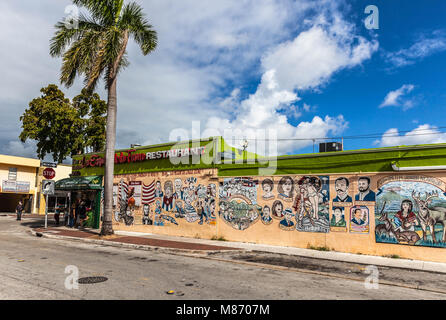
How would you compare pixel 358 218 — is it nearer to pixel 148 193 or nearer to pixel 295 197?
pixel 295 197

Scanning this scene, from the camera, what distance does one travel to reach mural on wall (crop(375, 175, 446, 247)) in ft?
37.4

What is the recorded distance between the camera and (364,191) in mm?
12820

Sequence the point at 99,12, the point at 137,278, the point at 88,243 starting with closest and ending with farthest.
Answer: the point at 137,278, the point at 88,243, the point at 99,12

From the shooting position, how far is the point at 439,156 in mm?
11453

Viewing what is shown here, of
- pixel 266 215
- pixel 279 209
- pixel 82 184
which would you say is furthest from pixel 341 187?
pixel 82 184

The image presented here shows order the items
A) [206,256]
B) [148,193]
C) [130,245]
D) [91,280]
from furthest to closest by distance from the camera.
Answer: [148,193], [130,245], [206,256], [91,280]

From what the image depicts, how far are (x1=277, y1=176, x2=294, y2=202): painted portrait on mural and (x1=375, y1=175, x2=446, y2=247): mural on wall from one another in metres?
3.54

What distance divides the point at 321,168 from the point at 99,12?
531 inches

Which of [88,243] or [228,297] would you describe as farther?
[88,243]

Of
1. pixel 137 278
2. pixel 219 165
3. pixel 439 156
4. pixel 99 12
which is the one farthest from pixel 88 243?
pixel 439 156

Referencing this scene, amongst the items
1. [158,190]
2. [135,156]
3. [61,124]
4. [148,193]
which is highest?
[61,124]

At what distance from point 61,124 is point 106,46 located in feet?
73.5
